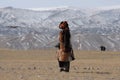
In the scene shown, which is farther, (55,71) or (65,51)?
(55,71)

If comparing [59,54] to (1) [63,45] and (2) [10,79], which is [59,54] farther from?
(2) [10,79]

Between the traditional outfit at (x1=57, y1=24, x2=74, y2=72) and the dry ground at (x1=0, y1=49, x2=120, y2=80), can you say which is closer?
the dry ground at (x1=0, y1=49, x2=120, y2=80)

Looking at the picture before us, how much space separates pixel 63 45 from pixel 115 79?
4.71 meters

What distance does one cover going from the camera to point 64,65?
22.0 m

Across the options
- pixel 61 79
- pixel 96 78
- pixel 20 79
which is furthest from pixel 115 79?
pixel 20 79

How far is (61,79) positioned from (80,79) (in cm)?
74

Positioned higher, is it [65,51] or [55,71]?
[65,51]

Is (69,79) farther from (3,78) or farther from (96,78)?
(3,78)

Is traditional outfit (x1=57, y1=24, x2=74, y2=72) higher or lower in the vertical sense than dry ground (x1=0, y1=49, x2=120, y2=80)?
higher

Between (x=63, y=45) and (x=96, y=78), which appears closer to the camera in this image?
(x=96, y=78)

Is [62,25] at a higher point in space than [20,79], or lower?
higher

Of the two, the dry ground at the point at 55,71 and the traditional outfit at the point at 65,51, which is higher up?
the traditional outfit at the point at 65,51

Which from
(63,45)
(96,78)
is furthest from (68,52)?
(96,78)

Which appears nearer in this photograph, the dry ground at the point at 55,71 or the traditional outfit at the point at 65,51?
the dry ground at the point at 55,71
